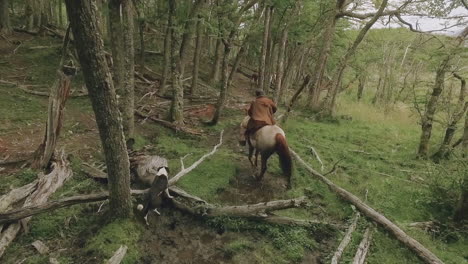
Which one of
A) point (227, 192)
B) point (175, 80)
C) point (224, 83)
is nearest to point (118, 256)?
point (227, 192)

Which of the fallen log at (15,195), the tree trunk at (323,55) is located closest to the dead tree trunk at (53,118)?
the fallen log at (15,195)

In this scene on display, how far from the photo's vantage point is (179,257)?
502cm

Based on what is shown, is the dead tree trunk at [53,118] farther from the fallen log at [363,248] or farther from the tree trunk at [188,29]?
the fallen log at [363,248]

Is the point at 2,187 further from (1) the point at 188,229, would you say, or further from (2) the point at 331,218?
(2) the point at 331,218

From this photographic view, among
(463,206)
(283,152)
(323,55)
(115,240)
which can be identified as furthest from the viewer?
(323,55)

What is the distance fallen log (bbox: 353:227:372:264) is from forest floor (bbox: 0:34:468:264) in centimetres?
14

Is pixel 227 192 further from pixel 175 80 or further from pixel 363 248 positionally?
pixel 175 80

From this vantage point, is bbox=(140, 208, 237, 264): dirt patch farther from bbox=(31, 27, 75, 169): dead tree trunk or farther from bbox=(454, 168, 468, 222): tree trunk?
bbox=(454, 168, 468, 222): tree trunk

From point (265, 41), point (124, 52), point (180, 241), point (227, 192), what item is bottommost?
point (180, 241)

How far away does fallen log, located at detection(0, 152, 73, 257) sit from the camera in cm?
460

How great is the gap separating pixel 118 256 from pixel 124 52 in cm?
527

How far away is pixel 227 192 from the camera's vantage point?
279 inches

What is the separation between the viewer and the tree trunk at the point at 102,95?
364 centimetres

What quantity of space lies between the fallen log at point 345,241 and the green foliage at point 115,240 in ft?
9.15
